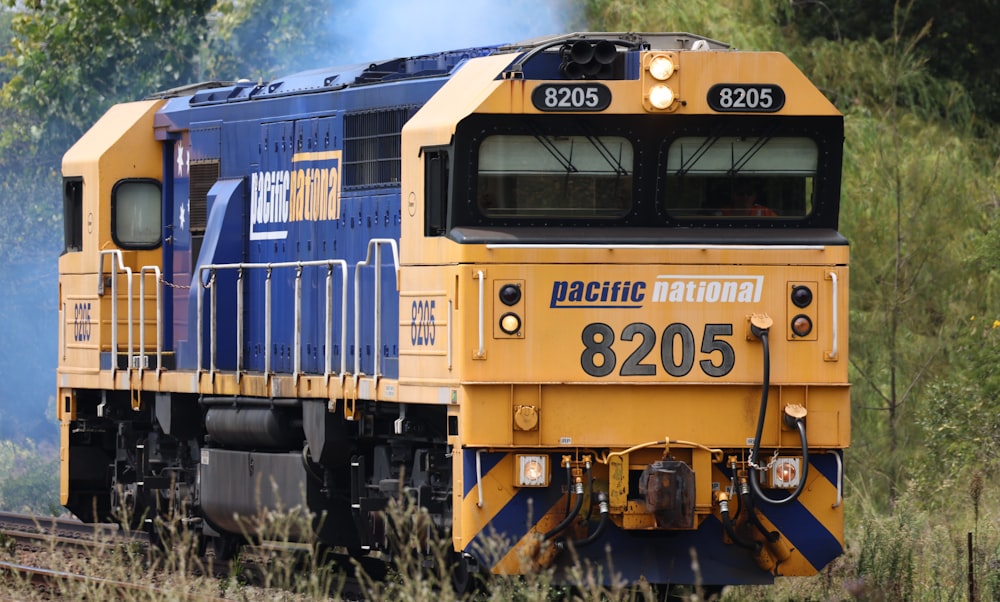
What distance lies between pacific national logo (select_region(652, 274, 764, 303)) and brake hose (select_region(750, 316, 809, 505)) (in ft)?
0.54

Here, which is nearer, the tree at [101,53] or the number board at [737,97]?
the number board at [737,97]

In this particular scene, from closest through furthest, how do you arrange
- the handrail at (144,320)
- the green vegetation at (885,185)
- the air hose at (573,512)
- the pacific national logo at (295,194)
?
the air hose at (573,512), the pacific national logo at (295,194), the green vegetation at (885,185), the handrail at (144,320)

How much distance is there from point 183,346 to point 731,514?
5.54 m

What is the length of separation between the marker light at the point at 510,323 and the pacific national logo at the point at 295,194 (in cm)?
281

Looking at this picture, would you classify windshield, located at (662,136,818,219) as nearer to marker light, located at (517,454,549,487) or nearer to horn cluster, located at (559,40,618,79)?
horn cluster, located at (559,40,618,79)

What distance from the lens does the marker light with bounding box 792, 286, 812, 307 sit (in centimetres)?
979

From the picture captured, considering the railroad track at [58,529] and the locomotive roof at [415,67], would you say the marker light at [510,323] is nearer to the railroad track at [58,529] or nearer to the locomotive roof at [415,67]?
the locomotive roof at [415,67]

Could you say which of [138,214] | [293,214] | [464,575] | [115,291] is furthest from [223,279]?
[464,575]

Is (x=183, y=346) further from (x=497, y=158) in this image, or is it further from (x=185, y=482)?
(x=497, y=158)

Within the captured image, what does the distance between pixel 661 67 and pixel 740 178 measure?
0.80 metres

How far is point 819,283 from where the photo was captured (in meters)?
9.83

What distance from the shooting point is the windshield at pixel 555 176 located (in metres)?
9.70

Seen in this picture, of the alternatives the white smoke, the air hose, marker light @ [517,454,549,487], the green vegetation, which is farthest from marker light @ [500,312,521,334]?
the white smoke

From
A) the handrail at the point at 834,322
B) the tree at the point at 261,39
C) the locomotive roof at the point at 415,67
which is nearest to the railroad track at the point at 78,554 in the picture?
the handrail at the point at 834,322
